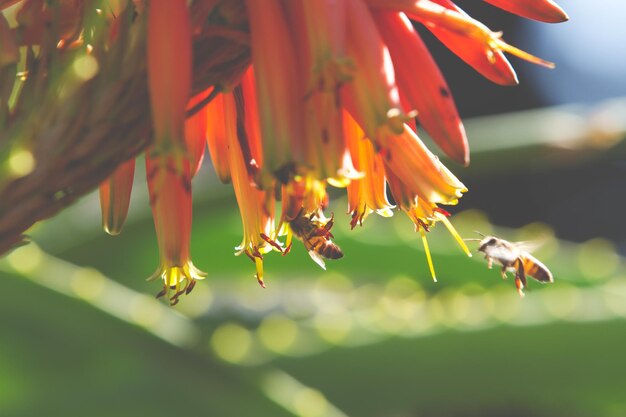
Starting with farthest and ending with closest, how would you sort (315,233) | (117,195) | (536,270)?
(536,270)
(315,233)
(117,195)

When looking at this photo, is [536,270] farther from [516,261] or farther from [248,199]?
[248,199]

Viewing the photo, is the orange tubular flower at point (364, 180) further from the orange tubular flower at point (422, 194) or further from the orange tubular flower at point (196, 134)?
the orange tubular flower at point (196, 134)

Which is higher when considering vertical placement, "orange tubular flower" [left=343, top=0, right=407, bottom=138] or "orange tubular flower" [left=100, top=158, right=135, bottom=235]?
"orange tubular flower" [left=343, top=0, right=407, bottom=138]

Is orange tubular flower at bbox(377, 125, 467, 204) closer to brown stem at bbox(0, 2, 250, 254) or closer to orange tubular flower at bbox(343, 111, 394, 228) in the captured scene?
orange tubular flower at bbox(343, 111, 394, 228)

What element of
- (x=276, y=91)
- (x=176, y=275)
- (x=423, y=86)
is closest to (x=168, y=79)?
(x=276, y=91)

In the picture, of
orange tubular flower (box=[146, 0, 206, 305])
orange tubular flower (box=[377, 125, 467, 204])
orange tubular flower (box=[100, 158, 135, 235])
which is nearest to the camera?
A: orange tubular flower (box=[146, 0, 206, 305])

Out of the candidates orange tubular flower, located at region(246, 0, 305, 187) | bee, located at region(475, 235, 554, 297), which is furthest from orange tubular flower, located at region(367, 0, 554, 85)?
bee, located at region(475, 235, 554, 297)

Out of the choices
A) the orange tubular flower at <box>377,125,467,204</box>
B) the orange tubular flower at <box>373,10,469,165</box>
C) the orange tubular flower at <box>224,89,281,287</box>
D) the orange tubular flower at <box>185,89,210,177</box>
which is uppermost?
the orange tubular flower at <box>373,10,469,165</box>
